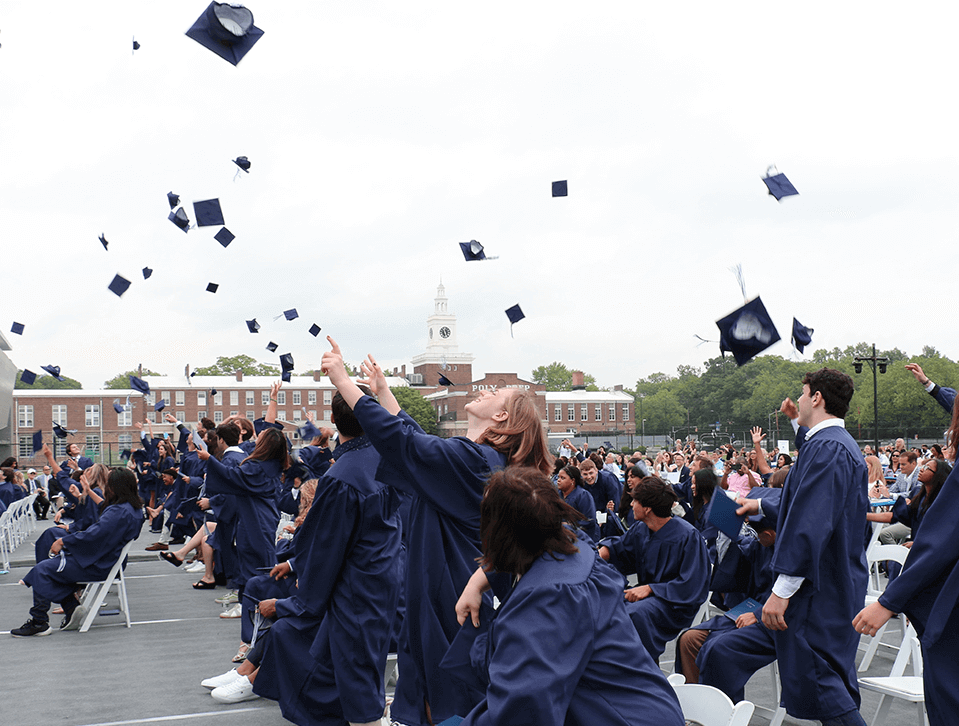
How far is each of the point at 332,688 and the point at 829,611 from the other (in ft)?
7.53

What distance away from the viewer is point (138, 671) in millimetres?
6641

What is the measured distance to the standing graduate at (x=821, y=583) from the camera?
145 inches

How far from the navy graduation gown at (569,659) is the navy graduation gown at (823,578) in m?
1.90

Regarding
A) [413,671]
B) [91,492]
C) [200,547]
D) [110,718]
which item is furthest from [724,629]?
[200,547]

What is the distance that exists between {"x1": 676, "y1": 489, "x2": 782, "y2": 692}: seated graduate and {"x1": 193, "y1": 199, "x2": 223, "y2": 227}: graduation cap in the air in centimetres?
595

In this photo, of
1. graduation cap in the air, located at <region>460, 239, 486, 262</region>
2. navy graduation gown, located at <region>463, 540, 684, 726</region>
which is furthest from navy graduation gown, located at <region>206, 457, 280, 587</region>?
navy graduation gown, located at <region>463, 540, 684, 726</region>

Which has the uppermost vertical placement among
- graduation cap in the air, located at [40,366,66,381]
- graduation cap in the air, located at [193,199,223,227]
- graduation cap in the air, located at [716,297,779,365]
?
graduation cap in the air, located at [193,199,223,227]

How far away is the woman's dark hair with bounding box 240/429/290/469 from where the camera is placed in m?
7.37

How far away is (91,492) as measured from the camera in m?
8.93

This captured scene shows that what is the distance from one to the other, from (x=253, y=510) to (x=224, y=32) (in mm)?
4001

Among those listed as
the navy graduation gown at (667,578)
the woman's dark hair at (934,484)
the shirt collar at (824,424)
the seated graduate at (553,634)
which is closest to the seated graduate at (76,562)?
the navy graduation gown at (667,578)

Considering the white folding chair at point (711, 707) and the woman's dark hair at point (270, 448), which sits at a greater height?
the woman's dark hair at point (270, 448)

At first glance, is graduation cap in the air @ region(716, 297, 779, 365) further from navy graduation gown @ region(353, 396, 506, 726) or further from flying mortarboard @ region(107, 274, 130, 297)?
flying mortarboard @ region(107, 274, 130, 297)

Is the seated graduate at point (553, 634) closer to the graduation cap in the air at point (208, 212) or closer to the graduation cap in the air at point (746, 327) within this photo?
the graduation cap in the air at point (746, 327)
